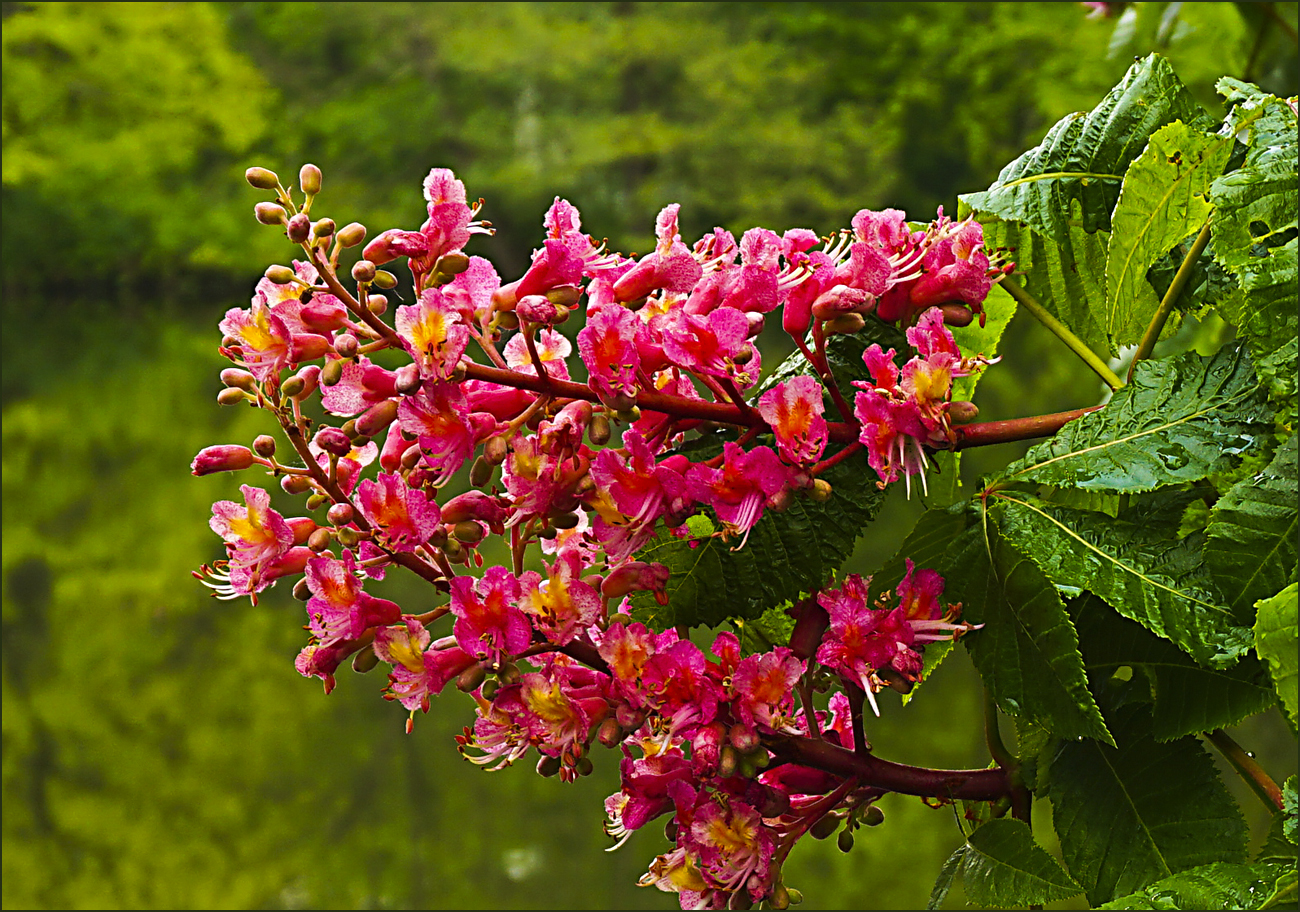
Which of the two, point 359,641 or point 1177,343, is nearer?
point 359,641

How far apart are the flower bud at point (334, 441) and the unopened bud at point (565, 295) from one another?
77mm

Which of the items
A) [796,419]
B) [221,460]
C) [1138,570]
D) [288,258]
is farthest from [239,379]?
[288,258]

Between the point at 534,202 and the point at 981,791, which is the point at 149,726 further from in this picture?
the point at 534,202

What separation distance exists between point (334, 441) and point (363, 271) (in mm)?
52

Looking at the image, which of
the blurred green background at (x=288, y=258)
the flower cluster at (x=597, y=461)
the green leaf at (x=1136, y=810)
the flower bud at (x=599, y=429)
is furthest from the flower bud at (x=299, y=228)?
the blurred green background at (x=288, y=258)

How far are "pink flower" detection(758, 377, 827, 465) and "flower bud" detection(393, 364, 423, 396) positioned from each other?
0.34ft

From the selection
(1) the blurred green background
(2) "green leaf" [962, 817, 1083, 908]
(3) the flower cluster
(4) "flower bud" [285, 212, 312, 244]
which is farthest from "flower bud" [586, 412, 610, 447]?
(1) the blurred green background

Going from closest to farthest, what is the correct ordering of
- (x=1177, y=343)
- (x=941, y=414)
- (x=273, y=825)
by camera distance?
(x=941, y=414), (x=1177, y=343), (x=273, y=825)

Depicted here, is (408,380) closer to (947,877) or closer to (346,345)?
(346,345)

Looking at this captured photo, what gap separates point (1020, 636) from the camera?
397 mm

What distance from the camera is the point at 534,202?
9.20 m

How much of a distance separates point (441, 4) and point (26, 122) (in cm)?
301

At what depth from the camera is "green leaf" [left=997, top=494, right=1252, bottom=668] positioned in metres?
0.35

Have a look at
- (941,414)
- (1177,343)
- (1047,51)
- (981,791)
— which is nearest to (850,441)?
(941,414)
